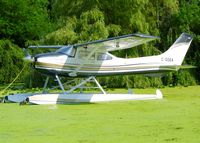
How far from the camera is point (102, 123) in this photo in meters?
8.16

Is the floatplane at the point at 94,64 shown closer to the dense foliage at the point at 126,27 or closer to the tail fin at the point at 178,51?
the tail fin at the point at 178,51

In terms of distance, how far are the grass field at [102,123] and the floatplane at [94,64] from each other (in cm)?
78

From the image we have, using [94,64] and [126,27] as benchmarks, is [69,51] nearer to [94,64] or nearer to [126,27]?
[94,64]

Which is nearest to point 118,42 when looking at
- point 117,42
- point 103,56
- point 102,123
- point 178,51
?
point 117,42

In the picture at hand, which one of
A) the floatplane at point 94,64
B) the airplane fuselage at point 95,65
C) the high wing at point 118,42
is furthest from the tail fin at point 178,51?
the high wing at point 118,42

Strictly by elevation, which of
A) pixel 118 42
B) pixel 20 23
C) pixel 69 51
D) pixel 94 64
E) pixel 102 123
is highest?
pixel 118 42

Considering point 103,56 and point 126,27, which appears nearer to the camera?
point 103,56

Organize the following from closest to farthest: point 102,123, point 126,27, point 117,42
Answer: point 102,123
point 117,42
point 126,27

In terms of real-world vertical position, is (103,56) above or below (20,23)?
above

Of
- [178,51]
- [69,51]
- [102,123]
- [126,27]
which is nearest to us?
[102,123]

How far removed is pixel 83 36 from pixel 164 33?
5028 millimetres

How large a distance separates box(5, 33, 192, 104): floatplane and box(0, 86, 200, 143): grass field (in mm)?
775

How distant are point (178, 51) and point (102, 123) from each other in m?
7.10

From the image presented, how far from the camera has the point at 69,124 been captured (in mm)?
8125
